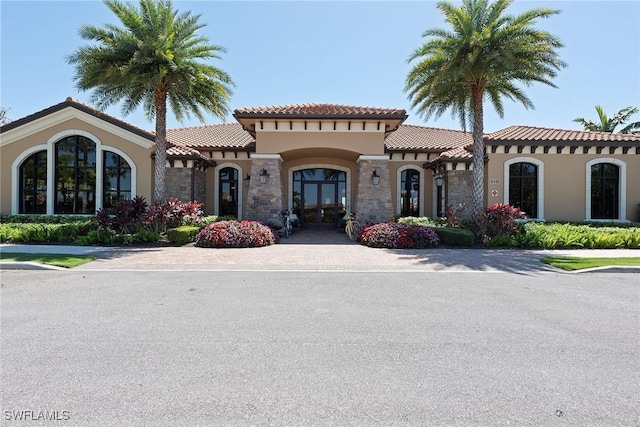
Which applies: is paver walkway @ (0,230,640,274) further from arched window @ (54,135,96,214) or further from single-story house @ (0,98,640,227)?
arched window @ (54,135,96,214)

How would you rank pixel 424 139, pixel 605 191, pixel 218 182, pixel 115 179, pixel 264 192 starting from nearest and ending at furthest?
pixel 264 192 → pixel 115 179 → pixel 605 191 → pixel 218 182 → pixel 424 139

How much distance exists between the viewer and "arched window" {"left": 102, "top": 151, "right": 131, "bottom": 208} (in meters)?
17.2

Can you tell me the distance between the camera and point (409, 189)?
66.4ft

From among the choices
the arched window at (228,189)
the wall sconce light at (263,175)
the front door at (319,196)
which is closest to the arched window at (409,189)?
the front door at (319,196)

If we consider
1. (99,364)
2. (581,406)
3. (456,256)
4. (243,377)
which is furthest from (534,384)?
(456,256)

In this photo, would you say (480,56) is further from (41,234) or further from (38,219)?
(38,219)

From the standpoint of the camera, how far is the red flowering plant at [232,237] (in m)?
12.3

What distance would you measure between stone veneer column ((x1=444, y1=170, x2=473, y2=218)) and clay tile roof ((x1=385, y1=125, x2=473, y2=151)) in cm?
261

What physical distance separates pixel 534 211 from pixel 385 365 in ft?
57.1

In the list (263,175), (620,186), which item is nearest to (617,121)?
(620,186)

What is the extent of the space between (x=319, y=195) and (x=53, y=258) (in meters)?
13.2

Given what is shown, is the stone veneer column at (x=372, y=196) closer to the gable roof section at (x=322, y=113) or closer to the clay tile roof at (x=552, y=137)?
the gable roof section at (x=322, y=113)

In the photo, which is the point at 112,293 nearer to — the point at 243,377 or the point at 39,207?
the point at 243,377

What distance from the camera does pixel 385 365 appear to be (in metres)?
3.55
